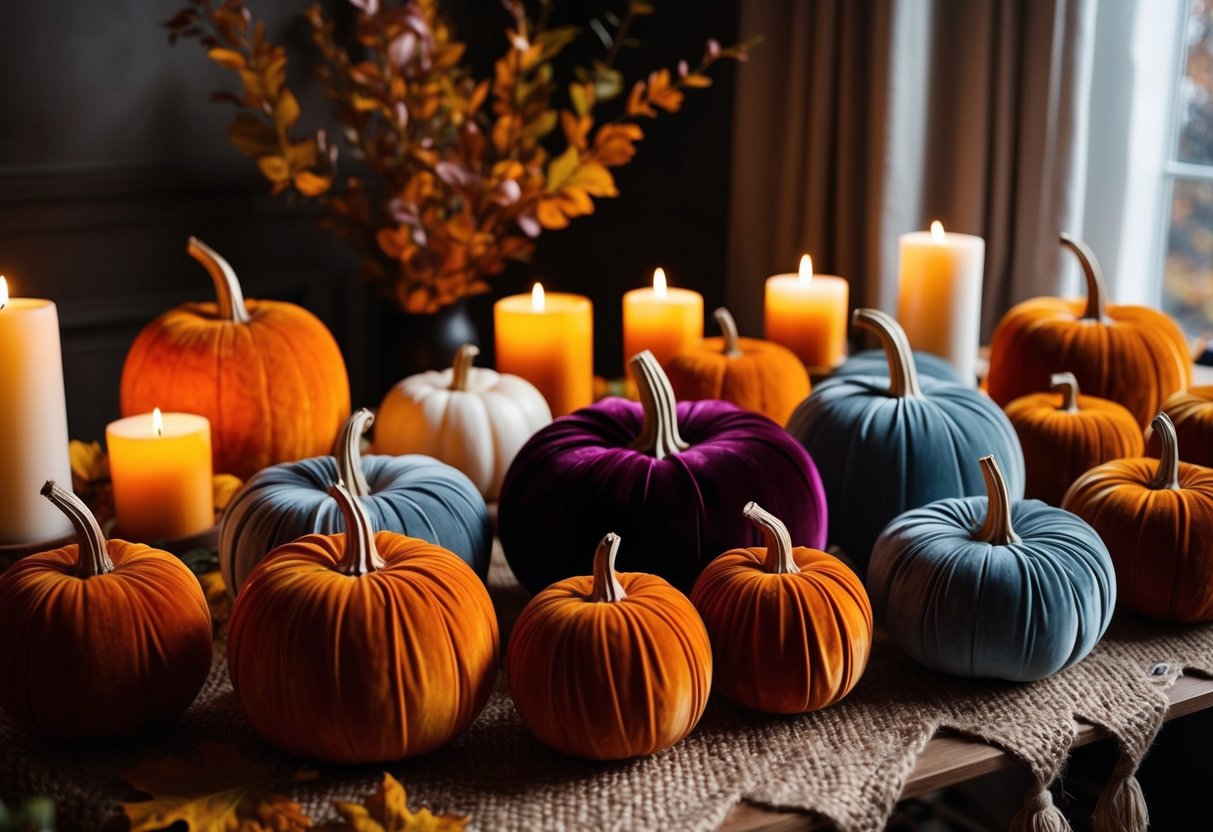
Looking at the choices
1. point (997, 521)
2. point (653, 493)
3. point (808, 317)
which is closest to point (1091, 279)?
point (808, 317)

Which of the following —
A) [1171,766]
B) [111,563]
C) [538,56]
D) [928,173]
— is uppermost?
[538,56]

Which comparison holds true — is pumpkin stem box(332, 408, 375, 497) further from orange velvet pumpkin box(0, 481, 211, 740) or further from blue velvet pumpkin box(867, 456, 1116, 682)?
blue velvet pumpkin box(867, 456, 1116, 682)

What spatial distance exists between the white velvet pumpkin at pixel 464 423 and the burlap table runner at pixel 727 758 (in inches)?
14.4

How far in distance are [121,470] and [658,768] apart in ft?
1.96

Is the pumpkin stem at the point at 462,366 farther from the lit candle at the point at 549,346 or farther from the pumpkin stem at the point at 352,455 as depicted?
the pumpkin stem at the point at 352,455

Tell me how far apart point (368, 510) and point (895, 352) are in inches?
19.2

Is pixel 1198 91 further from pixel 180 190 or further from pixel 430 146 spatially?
pixel 180 190

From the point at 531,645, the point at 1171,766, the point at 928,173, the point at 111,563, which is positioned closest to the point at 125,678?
the point at 111,563

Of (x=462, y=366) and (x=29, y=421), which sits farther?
(x=462, y=366)

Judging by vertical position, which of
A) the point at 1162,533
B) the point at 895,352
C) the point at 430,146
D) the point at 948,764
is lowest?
the point at 948,764

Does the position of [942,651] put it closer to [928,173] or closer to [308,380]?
[308,380]

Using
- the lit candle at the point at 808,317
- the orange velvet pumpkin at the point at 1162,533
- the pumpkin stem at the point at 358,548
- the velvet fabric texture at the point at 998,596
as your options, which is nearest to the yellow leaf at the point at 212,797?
the pumpkin stem at the point at 358,548

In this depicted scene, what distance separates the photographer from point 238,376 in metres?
1.27

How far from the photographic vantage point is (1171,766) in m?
1.37
